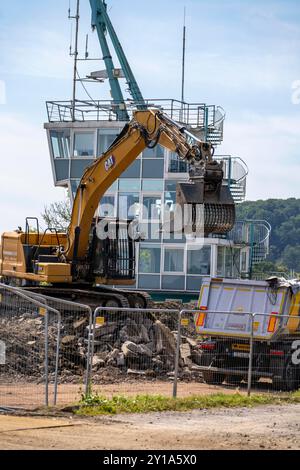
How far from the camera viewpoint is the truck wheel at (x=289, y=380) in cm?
2255

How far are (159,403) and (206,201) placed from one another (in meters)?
7.14

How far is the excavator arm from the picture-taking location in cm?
2341

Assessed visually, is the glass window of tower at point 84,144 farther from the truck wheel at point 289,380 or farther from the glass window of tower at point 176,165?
the truck wheel at point 289,380

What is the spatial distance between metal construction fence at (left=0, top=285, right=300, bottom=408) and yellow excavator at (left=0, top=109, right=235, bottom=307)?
519cm

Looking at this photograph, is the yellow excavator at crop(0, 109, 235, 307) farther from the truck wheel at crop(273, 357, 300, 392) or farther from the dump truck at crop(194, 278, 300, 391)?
the truck wheel at crop(273, 357, 300, 392)

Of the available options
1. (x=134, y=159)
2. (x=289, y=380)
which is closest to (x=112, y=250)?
(x=134, y=159)

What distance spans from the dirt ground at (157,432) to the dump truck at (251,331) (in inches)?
212

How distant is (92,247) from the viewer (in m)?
30.4

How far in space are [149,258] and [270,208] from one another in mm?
109346

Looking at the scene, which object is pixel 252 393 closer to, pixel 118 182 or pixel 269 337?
pixel 269 337

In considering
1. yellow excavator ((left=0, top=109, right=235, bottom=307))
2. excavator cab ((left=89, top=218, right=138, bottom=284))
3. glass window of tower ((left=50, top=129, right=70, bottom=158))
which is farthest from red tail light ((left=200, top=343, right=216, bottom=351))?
glass window of tower ((left=50, top=129, right=70, bottom=158))

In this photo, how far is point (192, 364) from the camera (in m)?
24.3
